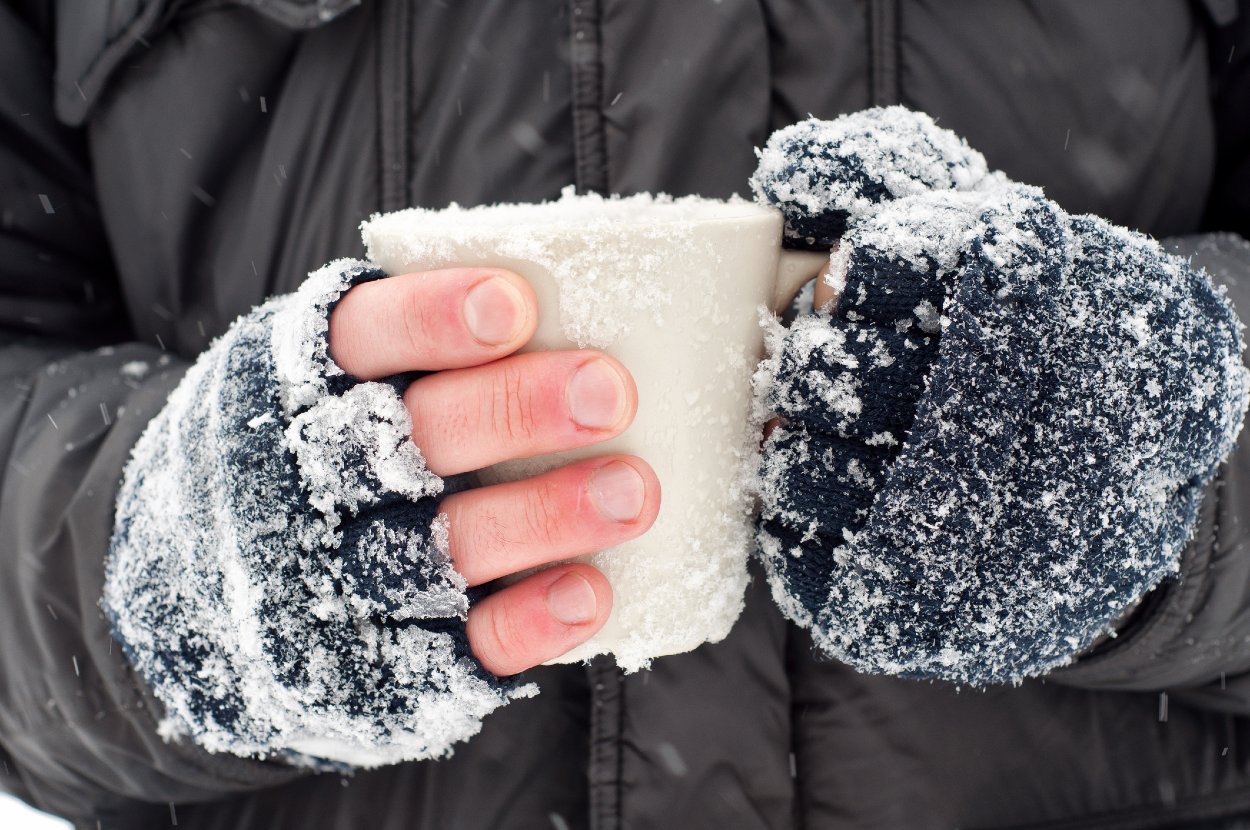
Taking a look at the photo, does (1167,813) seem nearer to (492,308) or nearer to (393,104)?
(492,308)

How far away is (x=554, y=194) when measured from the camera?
1042 mm

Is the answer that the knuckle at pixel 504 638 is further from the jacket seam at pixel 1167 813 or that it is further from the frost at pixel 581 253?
the jacket seam at pixel 1167 813

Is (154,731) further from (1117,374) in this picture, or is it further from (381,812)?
(1117,374)

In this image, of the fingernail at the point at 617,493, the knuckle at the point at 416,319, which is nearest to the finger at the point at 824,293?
the fingernail at the point at 617,493

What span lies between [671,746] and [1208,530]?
68 centimetres

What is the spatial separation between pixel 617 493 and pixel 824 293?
0.26m

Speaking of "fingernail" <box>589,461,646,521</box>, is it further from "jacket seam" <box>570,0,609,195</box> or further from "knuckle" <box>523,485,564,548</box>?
"jacket seam" <box>570,0,609,195</box>

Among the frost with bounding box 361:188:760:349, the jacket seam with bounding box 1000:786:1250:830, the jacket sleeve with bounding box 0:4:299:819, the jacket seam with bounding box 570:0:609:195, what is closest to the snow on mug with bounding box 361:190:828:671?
the frost with bounding box 361:188:760:349

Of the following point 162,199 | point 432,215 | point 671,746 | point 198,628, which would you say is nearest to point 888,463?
point 432,215

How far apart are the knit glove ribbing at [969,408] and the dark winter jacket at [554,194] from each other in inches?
13.5

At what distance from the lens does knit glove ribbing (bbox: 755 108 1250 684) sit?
1.98 feet

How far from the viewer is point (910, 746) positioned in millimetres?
1065

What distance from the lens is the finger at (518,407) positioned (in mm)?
575

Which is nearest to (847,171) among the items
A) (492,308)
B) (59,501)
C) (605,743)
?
(492,308)
